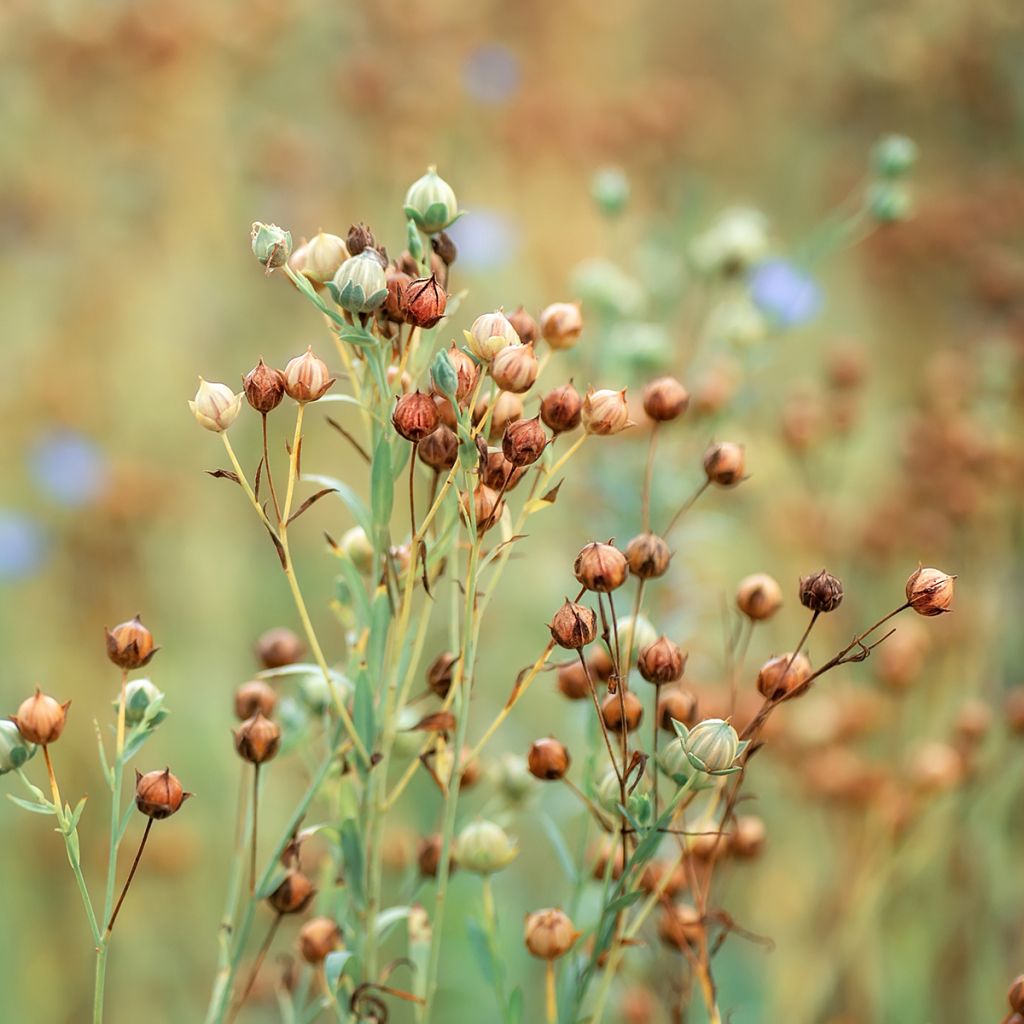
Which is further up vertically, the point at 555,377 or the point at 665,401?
the point at 555,377

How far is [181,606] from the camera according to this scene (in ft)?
5.70

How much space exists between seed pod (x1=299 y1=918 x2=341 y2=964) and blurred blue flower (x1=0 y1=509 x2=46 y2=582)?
49.8 inches

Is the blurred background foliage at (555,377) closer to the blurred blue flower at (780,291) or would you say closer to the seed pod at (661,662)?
the blurred blue flower at (780,291)

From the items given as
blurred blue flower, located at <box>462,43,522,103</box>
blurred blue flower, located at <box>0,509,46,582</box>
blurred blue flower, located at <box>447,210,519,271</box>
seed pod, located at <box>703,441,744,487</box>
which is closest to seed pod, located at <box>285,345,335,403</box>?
seed pod, located at <box>703,441,744,487</box>

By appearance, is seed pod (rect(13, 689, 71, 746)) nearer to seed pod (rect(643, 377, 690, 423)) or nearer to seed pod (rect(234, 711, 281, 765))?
seed pod (rect(234, 711, 281, 765))

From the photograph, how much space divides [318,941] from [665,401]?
0.33 metres

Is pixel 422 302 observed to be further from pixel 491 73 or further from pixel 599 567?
pixel 491 73

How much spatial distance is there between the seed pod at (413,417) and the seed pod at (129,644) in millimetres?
152

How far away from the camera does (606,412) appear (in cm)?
56

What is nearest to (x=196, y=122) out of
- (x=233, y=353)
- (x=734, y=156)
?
(x=233, y=353)

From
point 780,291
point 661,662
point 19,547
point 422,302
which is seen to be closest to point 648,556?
point 661,662

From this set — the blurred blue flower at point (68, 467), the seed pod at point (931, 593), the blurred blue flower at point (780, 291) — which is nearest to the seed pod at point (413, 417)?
the seed pod at point (931, 593)

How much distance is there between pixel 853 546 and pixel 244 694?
3.27 ft

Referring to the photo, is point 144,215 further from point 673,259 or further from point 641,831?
point 641,831
